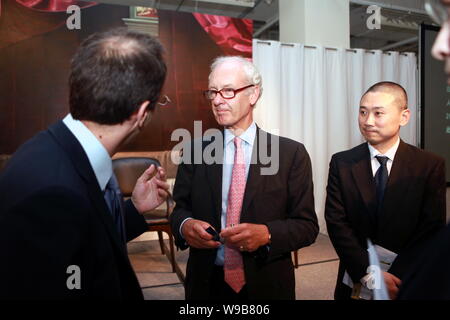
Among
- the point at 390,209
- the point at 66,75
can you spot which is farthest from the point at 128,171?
the point at 390,209

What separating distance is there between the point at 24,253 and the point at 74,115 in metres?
0.38

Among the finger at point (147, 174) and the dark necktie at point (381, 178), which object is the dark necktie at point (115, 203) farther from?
→ the dark necktie at point (381, 178)

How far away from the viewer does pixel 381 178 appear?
1.70 m

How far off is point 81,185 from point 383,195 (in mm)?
1391

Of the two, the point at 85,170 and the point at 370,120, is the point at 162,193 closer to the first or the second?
the point at 85,170

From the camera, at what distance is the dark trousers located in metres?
1.57

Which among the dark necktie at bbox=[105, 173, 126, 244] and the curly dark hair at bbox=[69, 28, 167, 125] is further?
the dark necktie at bbox=[105, 173, 126, 244]

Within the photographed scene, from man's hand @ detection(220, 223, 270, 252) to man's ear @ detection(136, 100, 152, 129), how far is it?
1.93ft

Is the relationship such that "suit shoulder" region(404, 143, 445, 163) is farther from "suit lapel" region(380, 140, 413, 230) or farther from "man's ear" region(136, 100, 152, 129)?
"man's ear" region(136, 100, 152, 129)

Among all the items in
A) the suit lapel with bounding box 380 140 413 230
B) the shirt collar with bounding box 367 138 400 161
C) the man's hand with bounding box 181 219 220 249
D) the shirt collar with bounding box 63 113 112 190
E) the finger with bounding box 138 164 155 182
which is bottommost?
the man's hand with bounding box 181 219 220 249

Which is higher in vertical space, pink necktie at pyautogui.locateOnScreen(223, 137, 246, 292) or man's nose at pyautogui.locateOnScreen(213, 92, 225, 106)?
man's nose at pyautogui.locateOnScreen(213, 92, 225, 106)

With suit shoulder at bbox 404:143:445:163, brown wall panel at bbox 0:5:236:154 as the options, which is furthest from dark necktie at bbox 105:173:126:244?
brown wall panel at bbox 0:5:236:154

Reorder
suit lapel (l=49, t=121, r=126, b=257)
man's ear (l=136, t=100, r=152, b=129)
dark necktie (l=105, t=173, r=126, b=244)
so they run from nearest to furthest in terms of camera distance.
Result: suit lapel (l=49, t=121, r=126, b=257) < man's ear (l=136, t=100, r=152, b=129) < dark necktie (l=105, t=173, r=126, b=244)

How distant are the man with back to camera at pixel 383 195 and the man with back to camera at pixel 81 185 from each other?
3.70 feet
